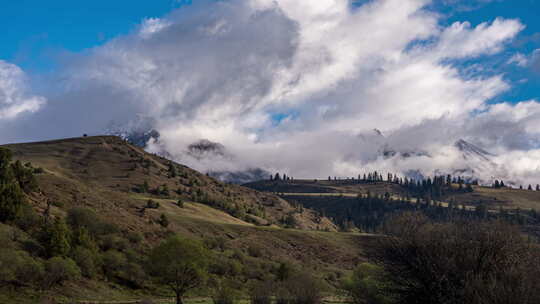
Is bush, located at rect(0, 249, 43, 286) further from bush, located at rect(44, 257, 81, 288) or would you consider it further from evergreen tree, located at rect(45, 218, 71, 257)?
evergreen tree, located at rect(45, 218, 71, 257)

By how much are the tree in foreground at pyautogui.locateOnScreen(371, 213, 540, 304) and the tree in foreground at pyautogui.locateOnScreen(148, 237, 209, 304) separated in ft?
97.9

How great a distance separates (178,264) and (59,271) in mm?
14286

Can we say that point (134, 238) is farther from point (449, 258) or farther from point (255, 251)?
point (449, 258)

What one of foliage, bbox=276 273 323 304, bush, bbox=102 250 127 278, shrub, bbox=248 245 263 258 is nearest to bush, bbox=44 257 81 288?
bush, bbox=102 250 127 278

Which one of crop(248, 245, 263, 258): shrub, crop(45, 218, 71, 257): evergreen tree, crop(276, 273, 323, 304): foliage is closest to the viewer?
crop(276, 273, 323, 304): foliage

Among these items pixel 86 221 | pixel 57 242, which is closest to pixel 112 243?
pixel 86 221

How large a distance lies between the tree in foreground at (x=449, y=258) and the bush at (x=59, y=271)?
3651 centimetres

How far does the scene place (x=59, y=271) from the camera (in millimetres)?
52969

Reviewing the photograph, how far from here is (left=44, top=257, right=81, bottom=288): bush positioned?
51.9m

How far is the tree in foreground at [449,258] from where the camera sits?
3102cm

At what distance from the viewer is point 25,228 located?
63688mm

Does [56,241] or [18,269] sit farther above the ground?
[56,241]

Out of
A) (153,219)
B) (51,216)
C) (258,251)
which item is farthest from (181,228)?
(51,216)

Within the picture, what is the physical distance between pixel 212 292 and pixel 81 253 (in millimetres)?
20854
